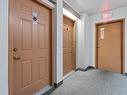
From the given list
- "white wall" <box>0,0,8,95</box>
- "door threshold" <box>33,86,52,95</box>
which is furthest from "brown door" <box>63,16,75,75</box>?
"white wall" <box>0,0,8,95</box>

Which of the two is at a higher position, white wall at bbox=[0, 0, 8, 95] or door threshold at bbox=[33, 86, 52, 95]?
white wall at bbox=[0, 0, 8, 95]

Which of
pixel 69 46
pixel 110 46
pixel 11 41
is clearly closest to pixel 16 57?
pixel 11 41

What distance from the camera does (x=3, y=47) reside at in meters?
1.36

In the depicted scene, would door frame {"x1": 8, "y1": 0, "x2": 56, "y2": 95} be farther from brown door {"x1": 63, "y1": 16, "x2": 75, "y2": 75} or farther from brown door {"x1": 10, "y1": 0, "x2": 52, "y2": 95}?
brown door {"x1": 63, "y1": 16, "x2": 75, "y2": 75}

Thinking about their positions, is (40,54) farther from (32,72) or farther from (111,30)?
(111,30)

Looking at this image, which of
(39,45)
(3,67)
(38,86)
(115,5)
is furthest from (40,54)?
(115,5)

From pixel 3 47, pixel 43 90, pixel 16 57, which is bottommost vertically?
pixel 43 90

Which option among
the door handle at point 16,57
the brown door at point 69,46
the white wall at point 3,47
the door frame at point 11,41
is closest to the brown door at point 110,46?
the brown door at point 69,46

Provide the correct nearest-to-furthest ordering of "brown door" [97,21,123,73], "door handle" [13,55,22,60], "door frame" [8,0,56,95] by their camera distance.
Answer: "door frame" [8,0,56,95] → "door handle" [13,55,22,60] → "brown door" [97,21,123,73]

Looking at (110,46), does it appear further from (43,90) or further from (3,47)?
(3,47)

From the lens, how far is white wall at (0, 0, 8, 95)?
4.40 feet

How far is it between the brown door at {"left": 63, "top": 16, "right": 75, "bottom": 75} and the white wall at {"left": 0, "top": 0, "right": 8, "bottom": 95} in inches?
85.1

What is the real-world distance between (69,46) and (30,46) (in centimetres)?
195

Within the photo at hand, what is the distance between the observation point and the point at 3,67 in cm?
138
